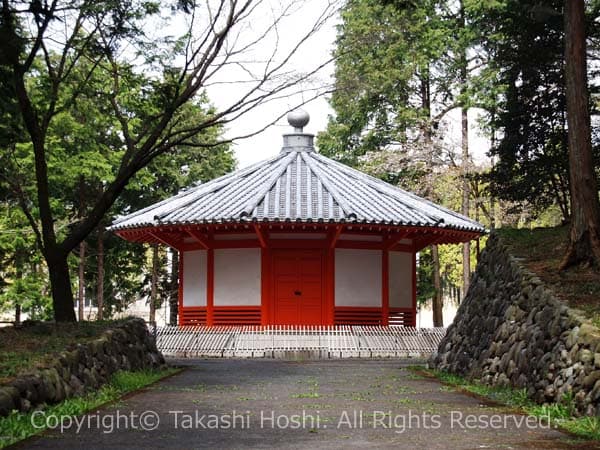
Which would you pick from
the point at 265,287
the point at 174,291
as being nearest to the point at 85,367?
the point at 265,287

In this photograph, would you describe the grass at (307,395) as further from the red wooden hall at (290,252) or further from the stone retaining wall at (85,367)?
the red wooden hall at (290,252)

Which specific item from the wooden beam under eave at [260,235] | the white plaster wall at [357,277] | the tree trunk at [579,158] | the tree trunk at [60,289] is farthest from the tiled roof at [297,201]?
the tree trunk at [579,158]

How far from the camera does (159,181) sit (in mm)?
35938

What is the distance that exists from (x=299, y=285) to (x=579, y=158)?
34.9 ft

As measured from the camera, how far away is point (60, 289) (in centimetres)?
1352

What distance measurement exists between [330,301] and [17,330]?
33.2 feet

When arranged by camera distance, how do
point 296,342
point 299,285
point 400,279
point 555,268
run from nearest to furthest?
point 555,268 < point 296,342 < point 299,285 < point 400,279

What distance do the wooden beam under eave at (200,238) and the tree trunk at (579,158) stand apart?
1113 cm

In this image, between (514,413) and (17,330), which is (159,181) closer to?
(17,330)

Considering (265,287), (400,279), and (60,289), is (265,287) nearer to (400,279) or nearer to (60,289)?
(400,279)

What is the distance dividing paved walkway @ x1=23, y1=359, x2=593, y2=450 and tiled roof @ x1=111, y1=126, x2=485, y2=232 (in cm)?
790

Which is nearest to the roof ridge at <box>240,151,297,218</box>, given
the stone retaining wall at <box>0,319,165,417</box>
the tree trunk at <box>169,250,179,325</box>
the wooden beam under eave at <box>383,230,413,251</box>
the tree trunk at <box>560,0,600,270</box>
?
the wooden beam under eave at <box>383,230,413,251</box>

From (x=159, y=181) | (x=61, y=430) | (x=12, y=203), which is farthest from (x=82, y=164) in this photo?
(x=61, y=430)

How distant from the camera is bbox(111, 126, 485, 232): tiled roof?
63.8 feet
